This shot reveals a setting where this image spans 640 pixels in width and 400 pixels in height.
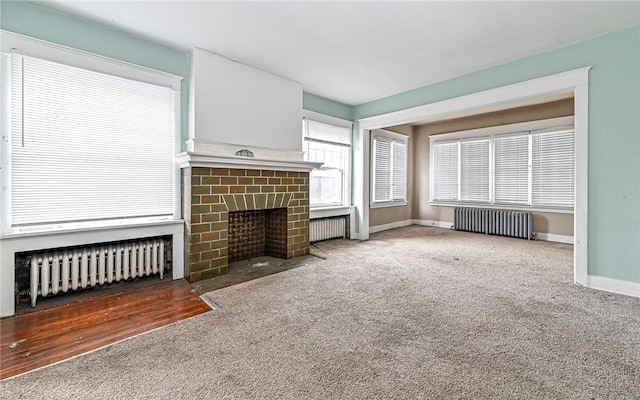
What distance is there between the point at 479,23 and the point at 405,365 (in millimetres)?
3266

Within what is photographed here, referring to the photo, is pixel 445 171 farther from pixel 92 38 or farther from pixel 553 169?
pixel 92 38

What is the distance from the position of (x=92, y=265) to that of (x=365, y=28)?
12.3 feet

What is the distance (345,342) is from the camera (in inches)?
82.4

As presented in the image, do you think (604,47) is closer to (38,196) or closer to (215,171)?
(215,171)

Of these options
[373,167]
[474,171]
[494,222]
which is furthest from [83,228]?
[474,171]

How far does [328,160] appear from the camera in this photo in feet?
18.6

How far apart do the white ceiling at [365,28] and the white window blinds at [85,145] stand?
2.28 ft

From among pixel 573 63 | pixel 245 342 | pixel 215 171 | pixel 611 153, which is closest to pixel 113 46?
pixel 215 171

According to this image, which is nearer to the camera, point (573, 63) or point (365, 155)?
point (573, 63)

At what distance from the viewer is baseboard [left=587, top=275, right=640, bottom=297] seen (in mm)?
3023

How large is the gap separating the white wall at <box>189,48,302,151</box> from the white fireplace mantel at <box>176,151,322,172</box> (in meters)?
0.30

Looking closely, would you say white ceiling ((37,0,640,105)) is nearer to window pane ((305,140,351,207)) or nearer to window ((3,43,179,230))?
window ((3,43,179,230))

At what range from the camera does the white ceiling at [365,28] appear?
2.71 metres

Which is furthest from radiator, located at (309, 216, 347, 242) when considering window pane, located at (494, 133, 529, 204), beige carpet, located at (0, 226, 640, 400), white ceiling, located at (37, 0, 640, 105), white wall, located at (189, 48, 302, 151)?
window pane, located at (494, 133, 529, 204)
